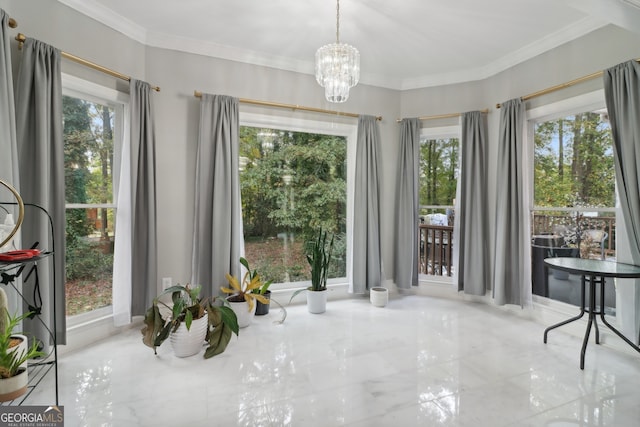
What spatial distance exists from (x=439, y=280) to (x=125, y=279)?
3401mm

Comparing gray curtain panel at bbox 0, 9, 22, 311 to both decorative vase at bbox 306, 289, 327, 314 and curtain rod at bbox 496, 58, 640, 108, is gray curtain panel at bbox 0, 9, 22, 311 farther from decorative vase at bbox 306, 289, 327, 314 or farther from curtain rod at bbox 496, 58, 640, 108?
curtain rod at bbox 496, 58, 640, 108

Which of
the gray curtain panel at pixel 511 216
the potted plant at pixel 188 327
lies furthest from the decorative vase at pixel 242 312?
the gray curtain panel at pixel 511 216

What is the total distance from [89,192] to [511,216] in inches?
154

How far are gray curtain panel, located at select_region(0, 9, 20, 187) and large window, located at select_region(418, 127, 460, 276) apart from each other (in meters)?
3.71

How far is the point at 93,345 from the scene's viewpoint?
2629 mm

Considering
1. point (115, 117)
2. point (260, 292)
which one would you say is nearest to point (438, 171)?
point (260, 292)

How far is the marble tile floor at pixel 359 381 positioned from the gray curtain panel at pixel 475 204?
0.76 meters

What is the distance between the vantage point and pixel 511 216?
333cm

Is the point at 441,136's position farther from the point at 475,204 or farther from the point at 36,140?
the point at 36,140

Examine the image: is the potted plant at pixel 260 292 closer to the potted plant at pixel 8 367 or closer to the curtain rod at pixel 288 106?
the curtain rod at pixel 288 106

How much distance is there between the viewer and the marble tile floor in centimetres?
178

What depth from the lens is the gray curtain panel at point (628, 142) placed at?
2.37 metres

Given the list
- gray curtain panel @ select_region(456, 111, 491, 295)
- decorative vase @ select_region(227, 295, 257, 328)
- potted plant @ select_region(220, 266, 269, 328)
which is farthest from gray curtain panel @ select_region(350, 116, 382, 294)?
decorative vase @ select_region(227, 295, 257, 328)

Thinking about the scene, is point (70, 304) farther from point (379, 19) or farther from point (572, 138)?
point (572, 138)
